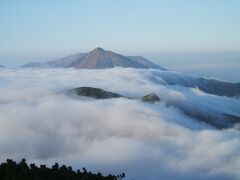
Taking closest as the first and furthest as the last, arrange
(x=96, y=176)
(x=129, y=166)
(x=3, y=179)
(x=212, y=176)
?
(x=3, y=179) → (x=96, y=176) → (x=212, y=176) → (x=129, y=166)

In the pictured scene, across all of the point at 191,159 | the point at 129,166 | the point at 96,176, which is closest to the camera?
the point at 96,176

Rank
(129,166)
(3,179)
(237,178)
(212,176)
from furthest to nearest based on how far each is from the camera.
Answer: (129,166)
(212,176)
(237,178)
(3,179)

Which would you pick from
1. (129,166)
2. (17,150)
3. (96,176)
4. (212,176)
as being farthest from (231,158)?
→ (96,176)

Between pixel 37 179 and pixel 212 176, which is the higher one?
pixel 37 179

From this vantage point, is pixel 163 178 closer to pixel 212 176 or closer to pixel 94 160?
pixel 212 176

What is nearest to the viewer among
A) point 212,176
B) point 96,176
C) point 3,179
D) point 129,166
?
point 3,179

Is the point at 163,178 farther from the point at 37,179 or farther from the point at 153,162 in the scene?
the point at 37,179

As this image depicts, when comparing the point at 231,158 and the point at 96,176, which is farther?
the point at 231,158

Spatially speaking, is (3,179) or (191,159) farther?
(191,159)

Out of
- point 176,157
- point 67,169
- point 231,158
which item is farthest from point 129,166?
point 67,169
